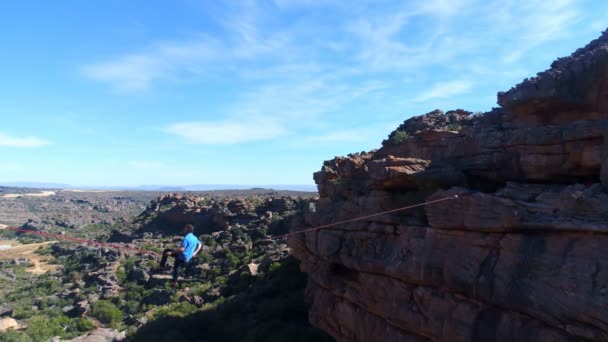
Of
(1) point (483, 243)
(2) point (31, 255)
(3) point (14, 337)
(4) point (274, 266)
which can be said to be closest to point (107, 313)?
(3) point (14, 337)

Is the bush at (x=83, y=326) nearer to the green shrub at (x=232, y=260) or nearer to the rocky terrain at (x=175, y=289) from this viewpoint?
the rocky terrain at (x=175, y=289)

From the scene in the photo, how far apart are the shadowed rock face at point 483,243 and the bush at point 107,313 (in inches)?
943

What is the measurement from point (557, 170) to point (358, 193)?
7.67 m

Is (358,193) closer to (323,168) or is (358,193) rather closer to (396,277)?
(396,277)

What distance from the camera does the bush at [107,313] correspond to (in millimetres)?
36200

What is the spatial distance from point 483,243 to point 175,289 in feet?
110

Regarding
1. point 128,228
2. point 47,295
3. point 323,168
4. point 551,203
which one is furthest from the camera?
point 128,228

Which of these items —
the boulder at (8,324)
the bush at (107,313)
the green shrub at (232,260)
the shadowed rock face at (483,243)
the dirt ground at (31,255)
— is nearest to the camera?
the shadowed rock face at (483,243)

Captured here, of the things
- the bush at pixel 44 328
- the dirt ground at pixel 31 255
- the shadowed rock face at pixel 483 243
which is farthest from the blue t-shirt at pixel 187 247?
the dirt ground at pixel 31 255

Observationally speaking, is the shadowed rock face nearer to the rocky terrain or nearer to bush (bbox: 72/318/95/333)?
the rocky terrain

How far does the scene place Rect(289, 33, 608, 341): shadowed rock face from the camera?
9.64 meters

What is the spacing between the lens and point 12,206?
166125 mm

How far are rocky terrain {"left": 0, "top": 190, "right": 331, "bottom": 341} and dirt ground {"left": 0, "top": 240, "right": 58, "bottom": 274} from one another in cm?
117

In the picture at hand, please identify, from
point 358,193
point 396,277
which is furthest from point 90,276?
point 396,277
